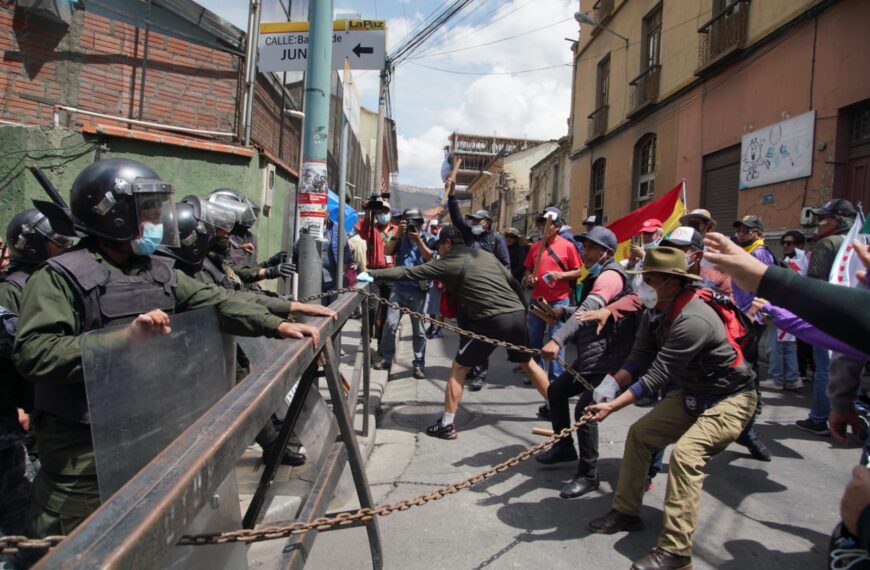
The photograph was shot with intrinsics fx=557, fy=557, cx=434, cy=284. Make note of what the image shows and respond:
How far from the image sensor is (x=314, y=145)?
442cm

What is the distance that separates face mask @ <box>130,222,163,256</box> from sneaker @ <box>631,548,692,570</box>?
2.71 m

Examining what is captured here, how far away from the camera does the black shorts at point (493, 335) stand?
473cm

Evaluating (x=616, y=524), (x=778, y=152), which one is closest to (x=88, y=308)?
(x=616, y=524)

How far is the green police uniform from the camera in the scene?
72.0 inches

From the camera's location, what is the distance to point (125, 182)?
2234mm

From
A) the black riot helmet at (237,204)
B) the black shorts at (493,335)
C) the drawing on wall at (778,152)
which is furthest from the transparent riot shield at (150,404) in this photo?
the drawing on wall at (778,152)

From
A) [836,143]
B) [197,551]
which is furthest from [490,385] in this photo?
[836,143]

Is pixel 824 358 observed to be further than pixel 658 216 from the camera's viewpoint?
No

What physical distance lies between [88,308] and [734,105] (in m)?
11.9

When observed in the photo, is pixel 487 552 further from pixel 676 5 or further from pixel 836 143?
pixel 676 5

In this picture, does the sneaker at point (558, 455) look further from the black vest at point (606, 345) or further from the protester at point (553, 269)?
the protester at point (553, 269)

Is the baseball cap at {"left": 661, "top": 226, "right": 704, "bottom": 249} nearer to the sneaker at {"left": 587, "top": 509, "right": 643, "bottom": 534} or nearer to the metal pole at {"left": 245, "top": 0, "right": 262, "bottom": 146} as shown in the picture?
the sneaker at {"left": 587, "top": 509, "right": 643, "bottom": 534}

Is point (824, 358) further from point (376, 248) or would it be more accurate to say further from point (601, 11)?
point (601, 11)

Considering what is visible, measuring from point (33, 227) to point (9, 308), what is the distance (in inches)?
30.1
